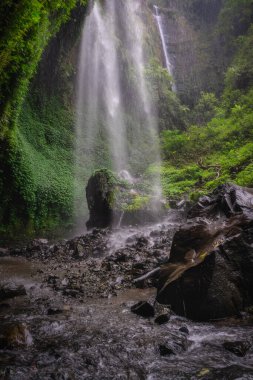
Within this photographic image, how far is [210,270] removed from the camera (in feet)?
14.4

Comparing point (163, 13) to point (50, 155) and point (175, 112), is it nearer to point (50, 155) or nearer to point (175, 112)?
point (175, 112)

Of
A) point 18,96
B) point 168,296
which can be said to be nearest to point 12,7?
point 18,96

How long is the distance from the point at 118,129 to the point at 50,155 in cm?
756

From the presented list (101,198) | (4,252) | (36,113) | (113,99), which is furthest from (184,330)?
(113,99)

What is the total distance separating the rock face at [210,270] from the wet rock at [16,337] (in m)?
2.15

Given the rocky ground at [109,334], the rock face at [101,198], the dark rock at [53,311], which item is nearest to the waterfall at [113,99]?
the rock face at [101,198]

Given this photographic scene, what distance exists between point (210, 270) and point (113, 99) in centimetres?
2096

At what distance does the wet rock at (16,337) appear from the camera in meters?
3.43

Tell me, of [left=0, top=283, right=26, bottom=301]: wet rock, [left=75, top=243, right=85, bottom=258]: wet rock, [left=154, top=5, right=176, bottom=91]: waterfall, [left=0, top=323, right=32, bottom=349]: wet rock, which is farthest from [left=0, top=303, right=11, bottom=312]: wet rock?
[left=154, top=5, right=176, bottom=91]: waterfall

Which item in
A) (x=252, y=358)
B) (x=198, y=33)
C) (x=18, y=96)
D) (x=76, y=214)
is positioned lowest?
(x=252, y=358)

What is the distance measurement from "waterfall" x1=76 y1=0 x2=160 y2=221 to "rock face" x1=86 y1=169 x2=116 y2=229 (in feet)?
14.0

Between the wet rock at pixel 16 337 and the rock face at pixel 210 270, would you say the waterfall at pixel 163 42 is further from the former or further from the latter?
the wet rock at pixel 16 337

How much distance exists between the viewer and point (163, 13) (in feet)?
111

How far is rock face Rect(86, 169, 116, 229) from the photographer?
44.7 feet
